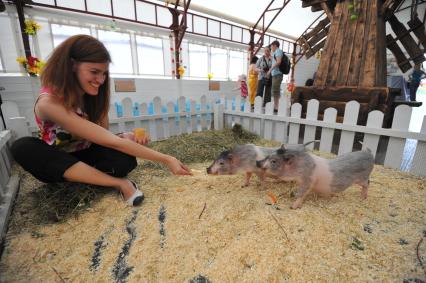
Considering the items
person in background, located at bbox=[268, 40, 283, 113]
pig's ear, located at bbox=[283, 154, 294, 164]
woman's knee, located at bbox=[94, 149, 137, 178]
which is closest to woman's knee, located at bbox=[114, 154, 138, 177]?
woman's knee, located at bbox=[94, 149, 137, 178]

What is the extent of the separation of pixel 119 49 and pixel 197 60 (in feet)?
10.6

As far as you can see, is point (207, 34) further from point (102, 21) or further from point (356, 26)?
point (356, 26)

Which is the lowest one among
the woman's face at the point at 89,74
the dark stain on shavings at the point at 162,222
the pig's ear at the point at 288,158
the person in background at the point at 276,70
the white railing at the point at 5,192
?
the dark stain on shavings at the point at 162,222

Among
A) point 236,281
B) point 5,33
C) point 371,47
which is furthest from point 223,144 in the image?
point 5,33

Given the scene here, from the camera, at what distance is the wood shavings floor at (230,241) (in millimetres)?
1017

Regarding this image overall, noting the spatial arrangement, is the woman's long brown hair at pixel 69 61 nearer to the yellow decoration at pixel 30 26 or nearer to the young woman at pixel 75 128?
the young woman at pixel 75 128

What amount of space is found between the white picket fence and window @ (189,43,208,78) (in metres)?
6.01

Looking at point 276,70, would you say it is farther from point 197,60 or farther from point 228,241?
point 197,60

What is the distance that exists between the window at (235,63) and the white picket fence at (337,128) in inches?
300

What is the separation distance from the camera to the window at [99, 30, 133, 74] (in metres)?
6.76

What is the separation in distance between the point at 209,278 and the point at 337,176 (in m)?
0.97

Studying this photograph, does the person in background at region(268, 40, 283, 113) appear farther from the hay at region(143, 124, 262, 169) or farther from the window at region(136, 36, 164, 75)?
the window at region(136, 36, 164, 75)

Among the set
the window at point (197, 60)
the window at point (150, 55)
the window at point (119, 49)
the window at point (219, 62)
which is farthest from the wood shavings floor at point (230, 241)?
the window at point (219, 62)

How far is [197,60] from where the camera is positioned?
9234mm
